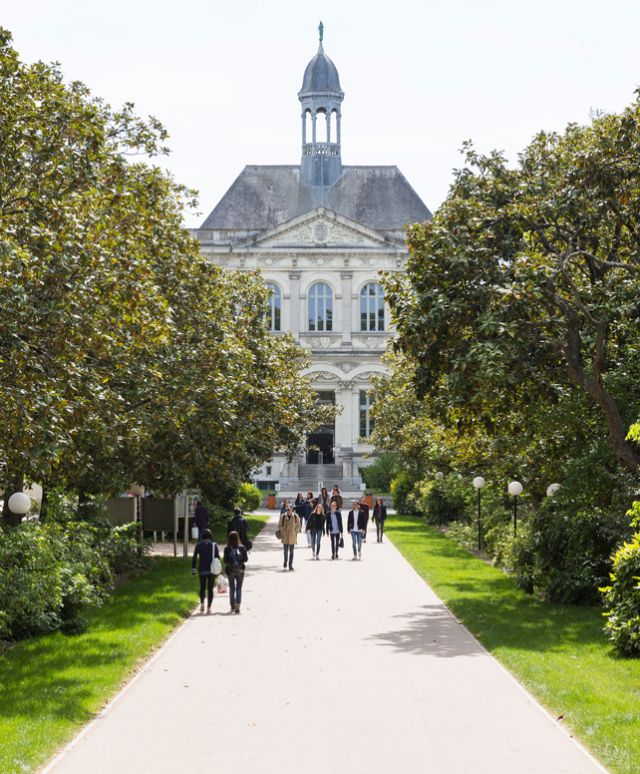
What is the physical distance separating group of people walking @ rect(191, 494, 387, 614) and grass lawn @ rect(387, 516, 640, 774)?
10.9 ft

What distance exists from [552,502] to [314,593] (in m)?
4.73

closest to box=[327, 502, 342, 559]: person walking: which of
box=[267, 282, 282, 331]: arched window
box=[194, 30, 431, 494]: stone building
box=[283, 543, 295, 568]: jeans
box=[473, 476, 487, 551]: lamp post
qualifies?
box=[283, 543, 295, 568]: jeans

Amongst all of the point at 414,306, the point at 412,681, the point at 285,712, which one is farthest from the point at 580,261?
the point at 285,712

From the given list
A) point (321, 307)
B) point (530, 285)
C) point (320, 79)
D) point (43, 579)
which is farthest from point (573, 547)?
point (320, 79)

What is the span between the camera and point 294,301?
270 ft

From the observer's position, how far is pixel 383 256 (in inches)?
3196

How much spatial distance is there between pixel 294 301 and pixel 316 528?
50983 millimetres

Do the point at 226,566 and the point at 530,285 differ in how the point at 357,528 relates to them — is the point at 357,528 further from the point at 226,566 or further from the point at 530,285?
the point at 530,285

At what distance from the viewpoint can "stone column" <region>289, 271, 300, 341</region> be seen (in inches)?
3228

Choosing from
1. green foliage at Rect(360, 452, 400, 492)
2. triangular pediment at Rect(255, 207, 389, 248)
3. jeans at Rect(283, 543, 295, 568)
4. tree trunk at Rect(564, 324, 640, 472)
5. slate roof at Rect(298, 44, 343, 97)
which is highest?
slate roof at Rect(298, 44, 343, 97)

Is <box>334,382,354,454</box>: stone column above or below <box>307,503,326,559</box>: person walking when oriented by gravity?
above

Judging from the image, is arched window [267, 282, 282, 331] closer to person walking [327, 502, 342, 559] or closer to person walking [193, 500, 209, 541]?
person walking [327, 502, 342, 559]

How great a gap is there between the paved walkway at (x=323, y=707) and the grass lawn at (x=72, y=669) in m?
0.24

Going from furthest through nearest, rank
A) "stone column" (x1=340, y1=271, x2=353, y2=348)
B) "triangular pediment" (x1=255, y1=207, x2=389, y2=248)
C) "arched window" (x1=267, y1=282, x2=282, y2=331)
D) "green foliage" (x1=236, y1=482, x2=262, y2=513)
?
"stone column" (x1=340, y1=271, x2=353, y2=348), "arched window" (x1=267, y1=282, x2=282, y2=331), "triangular pediment" (x1=255, y1=207, x2=389, y2=248), "green foliage" (x1=236, y1=482, x2=262, y2=513)
